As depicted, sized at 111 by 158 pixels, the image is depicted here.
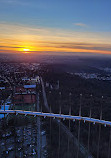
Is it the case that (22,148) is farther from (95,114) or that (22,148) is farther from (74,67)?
(74,67)

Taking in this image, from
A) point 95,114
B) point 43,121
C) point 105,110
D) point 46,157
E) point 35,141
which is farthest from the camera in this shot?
point 105,110

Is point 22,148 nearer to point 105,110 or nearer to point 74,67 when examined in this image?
point 105,110

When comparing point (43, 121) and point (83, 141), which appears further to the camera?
point (43, 121)

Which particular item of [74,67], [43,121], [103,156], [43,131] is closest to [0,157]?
[43,131]

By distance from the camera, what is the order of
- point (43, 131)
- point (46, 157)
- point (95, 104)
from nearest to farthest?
point (46, 157)
point (43, 131)
point (95, 104)

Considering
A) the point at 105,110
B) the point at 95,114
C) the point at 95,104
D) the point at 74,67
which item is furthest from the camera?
the point at 74,67

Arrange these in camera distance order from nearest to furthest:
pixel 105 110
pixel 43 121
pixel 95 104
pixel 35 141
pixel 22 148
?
pixel 22 148 → pixel 35 141 → pixel 43 121 → pixel 105 110 → pixel 95 104

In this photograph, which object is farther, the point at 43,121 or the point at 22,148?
the point at 43,121

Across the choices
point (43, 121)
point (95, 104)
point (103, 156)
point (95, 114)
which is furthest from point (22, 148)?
point (95, 104)

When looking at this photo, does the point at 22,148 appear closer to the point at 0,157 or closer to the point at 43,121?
the point at 0,157
